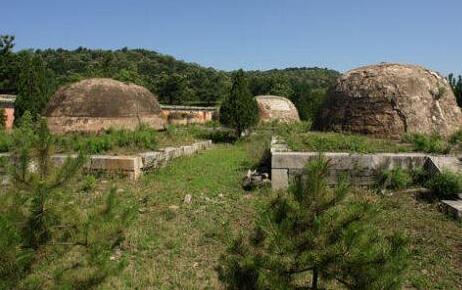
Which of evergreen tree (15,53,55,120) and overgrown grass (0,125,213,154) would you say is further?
evergreen tree (15,53,55,120)

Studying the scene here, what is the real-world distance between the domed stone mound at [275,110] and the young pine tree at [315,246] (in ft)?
71.1

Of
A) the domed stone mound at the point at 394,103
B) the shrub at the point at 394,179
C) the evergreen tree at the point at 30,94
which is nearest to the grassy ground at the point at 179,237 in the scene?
the shrub at the point at 394,179

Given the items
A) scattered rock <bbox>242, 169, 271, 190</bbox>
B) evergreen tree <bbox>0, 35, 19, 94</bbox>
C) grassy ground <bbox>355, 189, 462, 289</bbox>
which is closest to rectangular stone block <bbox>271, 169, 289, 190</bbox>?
scattered rock <bbox>242, 169, 271, 190</bbox>

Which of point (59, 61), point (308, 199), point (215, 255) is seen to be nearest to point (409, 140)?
point (215, 255)

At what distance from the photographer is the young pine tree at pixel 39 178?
10.7 ft

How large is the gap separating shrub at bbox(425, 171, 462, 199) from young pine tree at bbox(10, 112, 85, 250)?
18.3ft

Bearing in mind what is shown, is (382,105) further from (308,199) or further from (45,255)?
(45,255)

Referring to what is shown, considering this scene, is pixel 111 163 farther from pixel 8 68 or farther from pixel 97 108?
pixel 8 68

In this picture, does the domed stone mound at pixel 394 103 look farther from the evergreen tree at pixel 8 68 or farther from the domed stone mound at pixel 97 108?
the evergreen tree at pixel 8 68

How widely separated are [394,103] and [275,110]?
1558 centimetres

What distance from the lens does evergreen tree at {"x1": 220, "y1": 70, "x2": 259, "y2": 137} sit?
743 inches

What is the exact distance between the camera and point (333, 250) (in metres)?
2.76

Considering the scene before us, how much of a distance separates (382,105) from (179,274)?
7.14 m

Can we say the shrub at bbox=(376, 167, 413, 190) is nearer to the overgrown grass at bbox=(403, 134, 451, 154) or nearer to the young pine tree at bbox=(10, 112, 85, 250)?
the overgrown grass at bbox=(403, 134, 451, 154)
